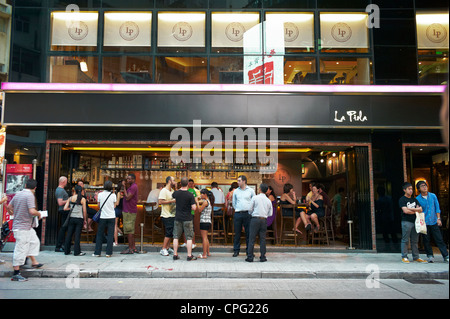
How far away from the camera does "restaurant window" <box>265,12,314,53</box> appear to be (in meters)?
11.8

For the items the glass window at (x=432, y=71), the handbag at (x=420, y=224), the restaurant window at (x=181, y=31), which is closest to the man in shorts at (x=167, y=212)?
the restaurant window at (x=181, y=31)

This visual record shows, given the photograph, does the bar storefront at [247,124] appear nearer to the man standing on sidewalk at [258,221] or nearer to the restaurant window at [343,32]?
the restaurant window at [343,32]

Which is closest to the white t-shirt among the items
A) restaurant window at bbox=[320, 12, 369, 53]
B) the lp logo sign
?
restaurant window at bbox=[320, 12, 369, 53]

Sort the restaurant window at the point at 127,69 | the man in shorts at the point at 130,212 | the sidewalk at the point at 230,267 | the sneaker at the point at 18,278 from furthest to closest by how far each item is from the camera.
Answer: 1. the restaurant window at the point at 127,69
2. the man in shorts at the point at 130,212
3. the sidewalk at the point at 230,267
4. the sneaker at the point at 18,278

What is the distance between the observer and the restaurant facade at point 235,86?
10.9m

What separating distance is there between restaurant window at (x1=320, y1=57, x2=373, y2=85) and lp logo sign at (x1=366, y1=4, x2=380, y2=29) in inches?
43.2

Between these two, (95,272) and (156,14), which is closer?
(95,272)

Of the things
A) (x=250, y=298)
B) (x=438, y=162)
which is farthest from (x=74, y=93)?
(x=438, y=162)

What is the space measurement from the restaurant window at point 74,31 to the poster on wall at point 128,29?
1.44 feet

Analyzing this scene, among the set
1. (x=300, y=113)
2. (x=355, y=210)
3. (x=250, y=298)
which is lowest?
(x=250, y=298)

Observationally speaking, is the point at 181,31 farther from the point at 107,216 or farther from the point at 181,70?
the point at 107,216

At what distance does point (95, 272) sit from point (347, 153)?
825 cm
